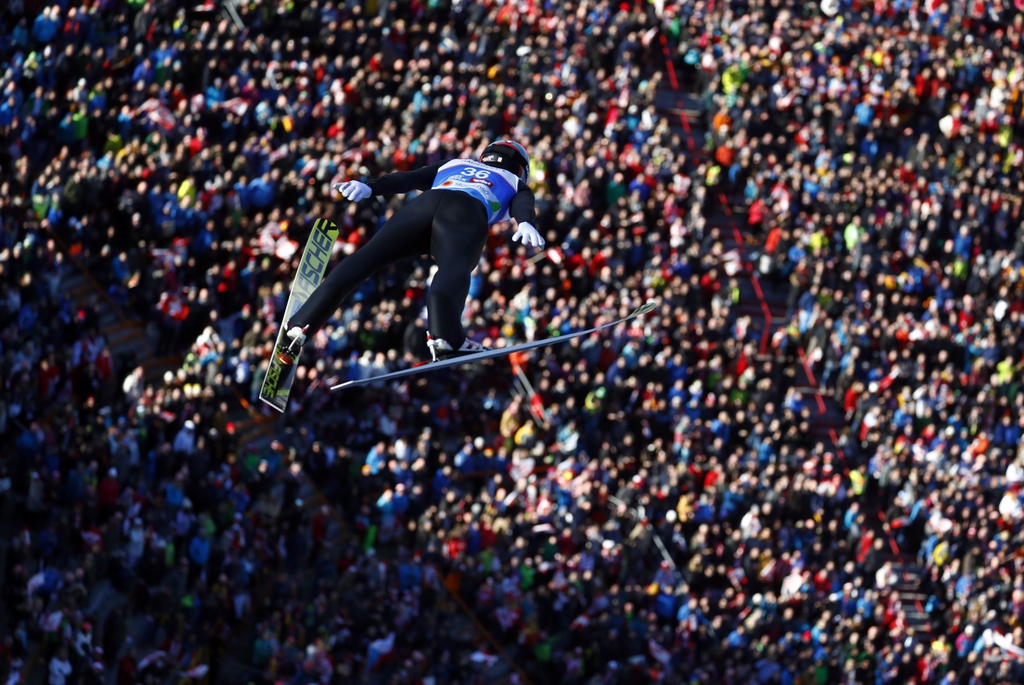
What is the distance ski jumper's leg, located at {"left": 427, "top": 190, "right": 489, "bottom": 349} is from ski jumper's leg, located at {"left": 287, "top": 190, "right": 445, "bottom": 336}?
10 centimetres

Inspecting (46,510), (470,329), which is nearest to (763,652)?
(470,329)

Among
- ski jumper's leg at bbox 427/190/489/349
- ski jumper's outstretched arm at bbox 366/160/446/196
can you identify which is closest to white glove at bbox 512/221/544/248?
ski jumper's leg at bbox 427/190/489/349

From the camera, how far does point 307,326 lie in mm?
8742

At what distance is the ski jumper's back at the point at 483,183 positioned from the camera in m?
9.04

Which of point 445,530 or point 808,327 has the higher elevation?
point 808,327

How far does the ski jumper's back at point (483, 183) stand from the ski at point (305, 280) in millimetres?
840

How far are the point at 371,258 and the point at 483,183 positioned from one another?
87cm

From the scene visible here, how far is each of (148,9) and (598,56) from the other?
28.4 ft

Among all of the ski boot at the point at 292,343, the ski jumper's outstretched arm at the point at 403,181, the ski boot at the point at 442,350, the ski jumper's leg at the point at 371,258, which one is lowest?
the ski boot at the point at 442,350

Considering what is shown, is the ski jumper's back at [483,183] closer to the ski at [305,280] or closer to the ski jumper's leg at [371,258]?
the ski jumper's leg at [371,258]

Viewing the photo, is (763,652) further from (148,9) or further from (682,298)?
(148,9)

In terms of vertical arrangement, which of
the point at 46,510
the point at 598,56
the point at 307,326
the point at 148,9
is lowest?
the point at 307,326

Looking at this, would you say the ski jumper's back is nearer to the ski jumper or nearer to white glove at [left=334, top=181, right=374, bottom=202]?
the ski jumper

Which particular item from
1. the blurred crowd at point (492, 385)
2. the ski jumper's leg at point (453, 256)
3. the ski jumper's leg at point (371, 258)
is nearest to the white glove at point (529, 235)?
the ski jumper's leg at point (453, 256)
